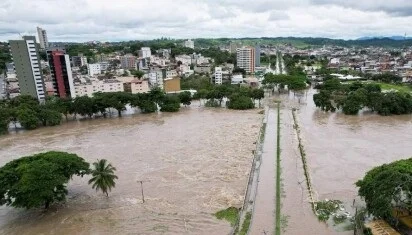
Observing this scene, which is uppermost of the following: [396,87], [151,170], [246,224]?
[246,224]

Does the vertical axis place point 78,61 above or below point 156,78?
above

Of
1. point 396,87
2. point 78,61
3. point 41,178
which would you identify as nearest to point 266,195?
point 41,178

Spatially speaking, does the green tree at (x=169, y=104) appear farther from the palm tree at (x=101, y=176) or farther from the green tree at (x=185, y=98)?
the palm tree at (x=101, y=176)

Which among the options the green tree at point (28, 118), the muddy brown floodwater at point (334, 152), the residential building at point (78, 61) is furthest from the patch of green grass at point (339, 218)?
the residential building at point (78, 61)

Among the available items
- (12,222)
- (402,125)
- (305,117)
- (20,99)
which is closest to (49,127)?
(20,99)

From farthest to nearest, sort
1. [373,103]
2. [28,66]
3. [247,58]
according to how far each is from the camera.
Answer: [247,58], [28,66], [373,103]

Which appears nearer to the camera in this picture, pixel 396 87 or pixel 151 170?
pixel 151 170

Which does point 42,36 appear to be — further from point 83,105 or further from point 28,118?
point 28,118
